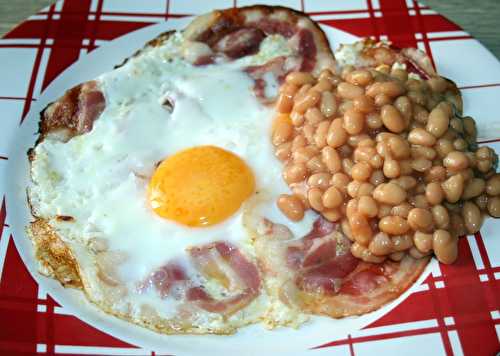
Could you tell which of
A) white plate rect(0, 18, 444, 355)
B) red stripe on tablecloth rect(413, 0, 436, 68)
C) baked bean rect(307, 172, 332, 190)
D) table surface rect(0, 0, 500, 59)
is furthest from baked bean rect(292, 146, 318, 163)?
table surface rect(0, 0, 500, 59)

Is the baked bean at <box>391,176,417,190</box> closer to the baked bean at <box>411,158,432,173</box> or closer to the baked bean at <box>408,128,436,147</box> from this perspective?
the baked bean at <box>411,158,432,173</box>

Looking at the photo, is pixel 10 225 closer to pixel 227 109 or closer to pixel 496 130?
pixel 227 109

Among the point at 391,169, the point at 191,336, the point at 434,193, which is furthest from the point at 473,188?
the point at 191,336

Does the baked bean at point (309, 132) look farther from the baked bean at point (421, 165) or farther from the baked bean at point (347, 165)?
the baked bean at point (421, 165)

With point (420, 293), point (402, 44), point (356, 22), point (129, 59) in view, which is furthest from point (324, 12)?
point (420, 293)

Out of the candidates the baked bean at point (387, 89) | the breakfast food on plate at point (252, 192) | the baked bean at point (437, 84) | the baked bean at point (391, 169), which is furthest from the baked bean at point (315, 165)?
the baked bean at point (437, 84)

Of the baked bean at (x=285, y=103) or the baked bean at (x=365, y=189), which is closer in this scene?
the baked bean at (x=365, y=189)

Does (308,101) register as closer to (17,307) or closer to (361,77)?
(361,77)
